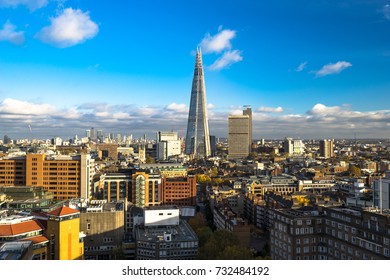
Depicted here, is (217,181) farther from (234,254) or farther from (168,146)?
(168,146)

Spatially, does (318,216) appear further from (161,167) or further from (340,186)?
(161,167)

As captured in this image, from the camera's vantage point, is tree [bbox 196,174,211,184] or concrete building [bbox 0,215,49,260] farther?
tree [bbox 196,174,211,184]

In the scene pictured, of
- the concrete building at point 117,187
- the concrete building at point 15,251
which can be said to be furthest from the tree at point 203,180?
the concrete building at point 15,251

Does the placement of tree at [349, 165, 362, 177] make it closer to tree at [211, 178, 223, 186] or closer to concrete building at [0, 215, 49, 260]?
tree at [211, 178, 223, 186]

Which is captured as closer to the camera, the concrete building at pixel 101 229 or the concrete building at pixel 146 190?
the concrete building at pixel 101 229

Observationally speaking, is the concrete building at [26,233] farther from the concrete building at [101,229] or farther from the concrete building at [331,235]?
the concrete building at [331,235]

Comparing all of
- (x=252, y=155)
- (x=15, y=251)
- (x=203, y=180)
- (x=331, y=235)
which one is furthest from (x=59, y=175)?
(x=252, y=155)

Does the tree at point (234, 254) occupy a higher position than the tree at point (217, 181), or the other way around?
the tree at point (234, 254)

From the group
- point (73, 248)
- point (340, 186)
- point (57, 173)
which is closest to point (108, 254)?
point (73, 248)

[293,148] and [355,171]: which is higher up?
[293,148]

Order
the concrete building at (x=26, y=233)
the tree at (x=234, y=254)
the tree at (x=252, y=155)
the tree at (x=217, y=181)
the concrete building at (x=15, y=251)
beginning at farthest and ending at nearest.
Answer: the tree at (x=252, y=155), the tree at (x=217, y=181), the tree at (x=234, y=254), the concrete building at (x=26, y=233), the concrete building at (x=15, y=251)

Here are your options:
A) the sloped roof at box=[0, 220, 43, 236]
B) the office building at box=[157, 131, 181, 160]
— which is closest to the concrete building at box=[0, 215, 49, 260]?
the sloped roof at box=[0, 220, 43, 236]

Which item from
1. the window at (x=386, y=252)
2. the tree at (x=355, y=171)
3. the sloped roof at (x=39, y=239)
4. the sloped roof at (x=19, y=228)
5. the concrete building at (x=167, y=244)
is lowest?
the concrete building at (x=167, y=244)
